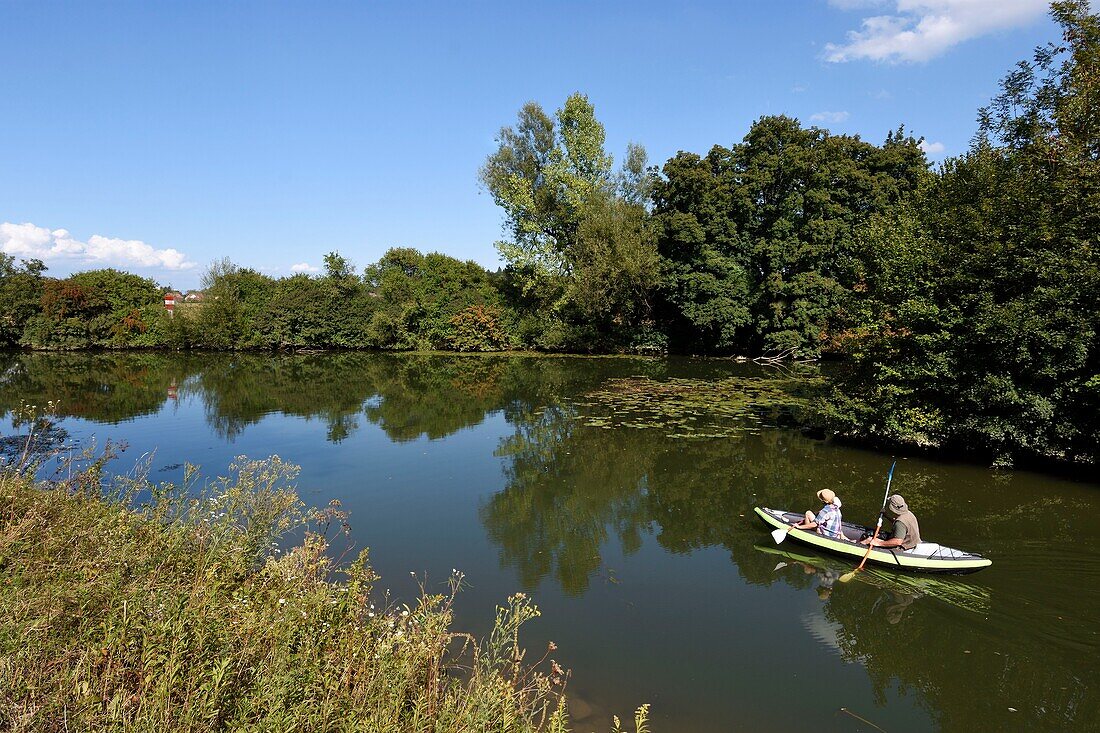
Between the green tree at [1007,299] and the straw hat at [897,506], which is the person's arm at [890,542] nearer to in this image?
the straw hat at [897,506]

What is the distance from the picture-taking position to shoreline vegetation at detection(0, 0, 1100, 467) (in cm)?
1212

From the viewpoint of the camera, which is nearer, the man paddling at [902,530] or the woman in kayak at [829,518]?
the man paddling at [902,530]

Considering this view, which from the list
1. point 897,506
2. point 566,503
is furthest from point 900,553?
point 566,503

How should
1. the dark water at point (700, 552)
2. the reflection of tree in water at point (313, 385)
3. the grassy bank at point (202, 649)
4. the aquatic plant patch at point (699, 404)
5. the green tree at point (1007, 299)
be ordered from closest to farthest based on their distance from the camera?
the grassy bank at point (202, 649), the dark water at point (700, 552), the green tree at point (1007, 299), the aquatic plant patch at point (699, 404), the reflection of tree in water at point (313, 385)

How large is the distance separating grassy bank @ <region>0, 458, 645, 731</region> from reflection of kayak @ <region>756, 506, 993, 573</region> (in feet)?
16.1

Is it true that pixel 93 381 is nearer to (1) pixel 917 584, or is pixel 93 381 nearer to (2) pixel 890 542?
(2) pixel 890 542

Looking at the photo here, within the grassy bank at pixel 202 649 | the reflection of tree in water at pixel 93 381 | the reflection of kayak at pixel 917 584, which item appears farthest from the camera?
the reflection of tree in water at pixel 93 381

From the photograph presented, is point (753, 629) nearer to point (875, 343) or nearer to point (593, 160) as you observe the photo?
point (875, 343)

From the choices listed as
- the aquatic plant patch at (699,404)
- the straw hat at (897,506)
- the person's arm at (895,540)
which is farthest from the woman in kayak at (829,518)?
the aquatic plant patch at (699,404)

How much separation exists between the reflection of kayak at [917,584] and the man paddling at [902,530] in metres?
0.39

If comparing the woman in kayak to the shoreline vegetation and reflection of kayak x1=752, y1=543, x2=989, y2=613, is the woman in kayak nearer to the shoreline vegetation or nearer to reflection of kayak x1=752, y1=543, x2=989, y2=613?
reflection of kayak x1=752, y1=543, x2=989, y2=613

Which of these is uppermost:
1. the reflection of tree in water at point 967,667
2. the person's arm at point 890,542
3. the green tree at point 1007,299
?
the green tree at point 1007,299

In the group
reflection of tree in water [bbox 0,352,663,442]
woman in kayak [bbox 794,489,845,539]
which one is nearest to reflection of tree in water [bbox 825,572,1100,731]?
woman in kayak [bbox 794,489,845,539]

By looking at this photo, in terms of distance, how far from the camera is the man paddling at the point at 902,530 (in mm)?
8258
